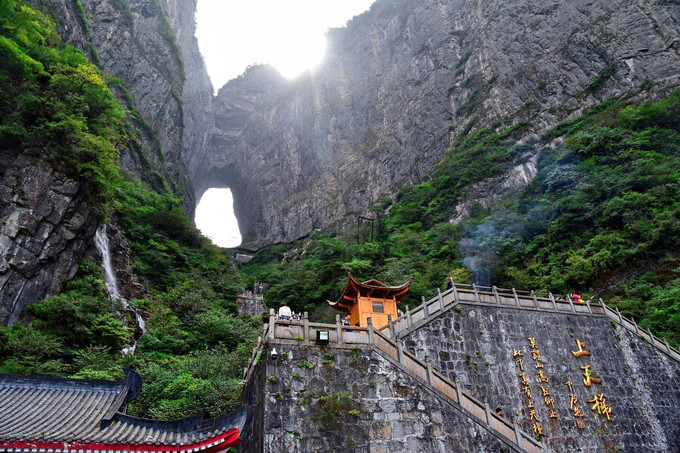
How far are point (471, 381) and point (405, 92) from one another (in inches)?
1778

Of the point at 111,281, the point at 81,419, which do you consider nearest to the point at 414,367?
the point at 81,419

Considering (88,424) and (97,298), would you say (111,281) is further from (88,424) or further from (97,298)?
(88,424)

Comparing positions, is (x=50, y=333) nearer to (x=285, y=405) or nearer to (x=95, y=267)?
(x=95, y=267)

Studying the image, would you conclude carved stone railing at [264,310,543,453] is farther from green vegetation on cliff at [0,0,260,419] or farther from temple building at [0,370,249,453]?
green vegetation on cliff at [0,0,260,419]

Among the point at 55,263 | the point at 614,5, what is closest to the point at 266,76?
the point at 614,5

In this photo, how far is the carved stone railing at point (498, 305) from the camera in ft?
45.6

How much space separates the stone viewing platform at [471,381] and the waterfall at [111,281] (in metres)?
8.97

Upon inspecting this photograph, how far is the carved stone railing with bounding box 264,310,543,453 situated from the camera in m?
10.3

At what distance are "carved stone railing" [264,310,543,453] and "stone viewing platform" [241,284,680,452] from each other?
25 millimetres

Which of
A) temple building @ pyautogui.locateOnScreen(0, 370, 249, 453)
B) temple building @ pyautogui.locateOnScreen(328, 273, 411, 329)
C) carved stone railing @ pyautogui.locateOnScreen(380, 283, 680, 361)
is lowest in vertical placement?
temple building @ pyautogui.locateOnScreen(0, 370, 249, 453)

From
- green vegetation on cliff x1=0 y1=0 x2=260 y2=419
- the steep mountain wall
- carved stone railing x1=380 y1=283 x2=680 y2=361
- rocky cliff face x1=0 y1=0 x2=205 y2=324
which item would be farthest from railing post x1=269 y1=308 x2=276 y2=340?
rocky cliff face x1=0 y1=0 x2=205 y2=324

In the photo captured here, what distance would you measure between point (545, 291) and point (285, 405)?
1552 cm

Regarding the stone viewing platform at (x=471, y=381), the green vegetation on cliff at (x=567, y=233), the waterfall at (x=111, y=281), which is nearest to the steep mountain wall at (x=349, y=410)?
the stone viewing platform at (x=471, y=381)

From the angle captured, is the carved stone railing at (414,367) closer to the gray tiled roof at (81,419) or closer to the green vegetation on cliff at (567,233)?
the gray tiled roof at (81,419)
